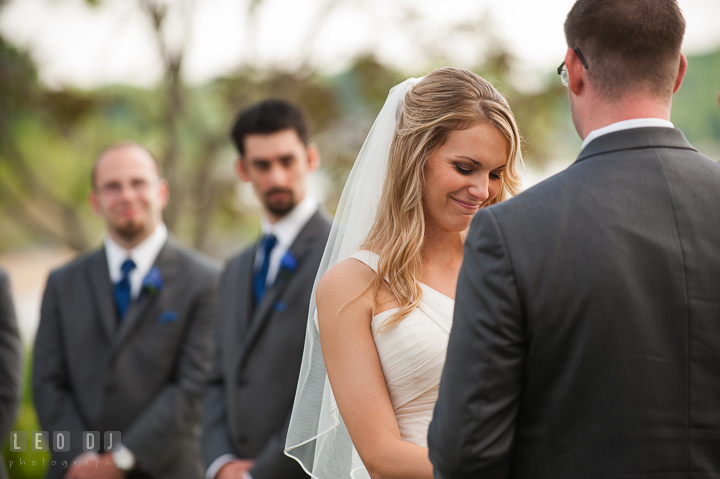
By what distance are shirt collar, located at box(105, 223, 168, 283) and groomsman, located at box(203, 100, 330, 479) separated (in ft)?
1.95

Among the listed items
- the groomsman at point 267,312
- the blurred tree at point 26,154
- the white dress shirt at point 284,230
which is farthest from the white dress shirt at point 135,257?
the blurred tree at point 26,154

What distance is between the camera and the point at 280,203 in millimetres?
4027

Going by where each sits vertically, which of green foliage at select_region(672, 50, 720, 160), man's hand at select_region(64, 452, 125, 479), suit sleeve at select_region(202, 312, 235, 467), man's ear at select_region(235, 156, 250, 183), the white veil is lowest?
man's hand at select_region(64, 452, 125, 479)

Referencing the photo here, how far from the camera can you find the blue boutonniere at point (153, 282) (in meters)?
4.11

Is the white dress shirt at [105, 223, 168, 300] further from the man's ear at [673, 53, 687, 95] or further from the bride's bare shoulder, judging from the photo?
the man's ear at [673, 53, 687, 95]

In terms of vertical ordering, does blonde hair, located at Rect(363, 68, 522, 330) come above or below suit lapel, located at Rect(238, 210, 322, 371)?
above

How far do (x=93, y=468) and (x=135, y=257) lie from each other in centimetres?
133

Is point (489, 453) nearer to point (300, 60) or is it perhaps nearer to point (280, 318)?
point (280, 318)

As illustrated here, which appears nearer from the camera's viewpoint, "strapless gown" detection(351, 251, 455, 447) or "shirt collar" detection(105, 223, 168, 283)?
"strapless gown" detection(351, 251, 455, 447)

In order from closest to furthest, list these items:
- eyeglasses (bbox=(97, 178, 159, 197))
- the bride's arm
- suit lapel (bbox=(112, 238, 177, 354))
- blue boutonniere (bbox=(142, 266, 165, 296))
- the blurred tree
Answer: the bride's arm, suit lapel (bbox=(112, 238, 177, 354)), blue boutonniere (bbox=(142, 266, 165, 296)), eyeglasses (bbox=(97, 178, 159, 197)), the blurred tree

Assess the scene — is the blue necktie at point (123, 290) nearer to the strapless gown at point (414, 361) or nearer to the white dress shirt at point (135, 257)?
the white dress shirt at point (135, 257)

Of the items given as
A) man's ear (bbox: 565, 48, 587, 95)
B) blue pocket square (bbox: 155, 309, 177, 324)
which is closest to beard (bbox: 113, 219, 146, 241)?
blue pocket square (bbox: 155, 309, 177, 324)

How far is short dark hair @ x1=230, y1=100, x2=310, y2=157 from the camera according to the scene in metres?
4.25

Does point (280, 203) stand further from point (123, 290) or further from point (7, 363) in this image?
point (7, 363)
